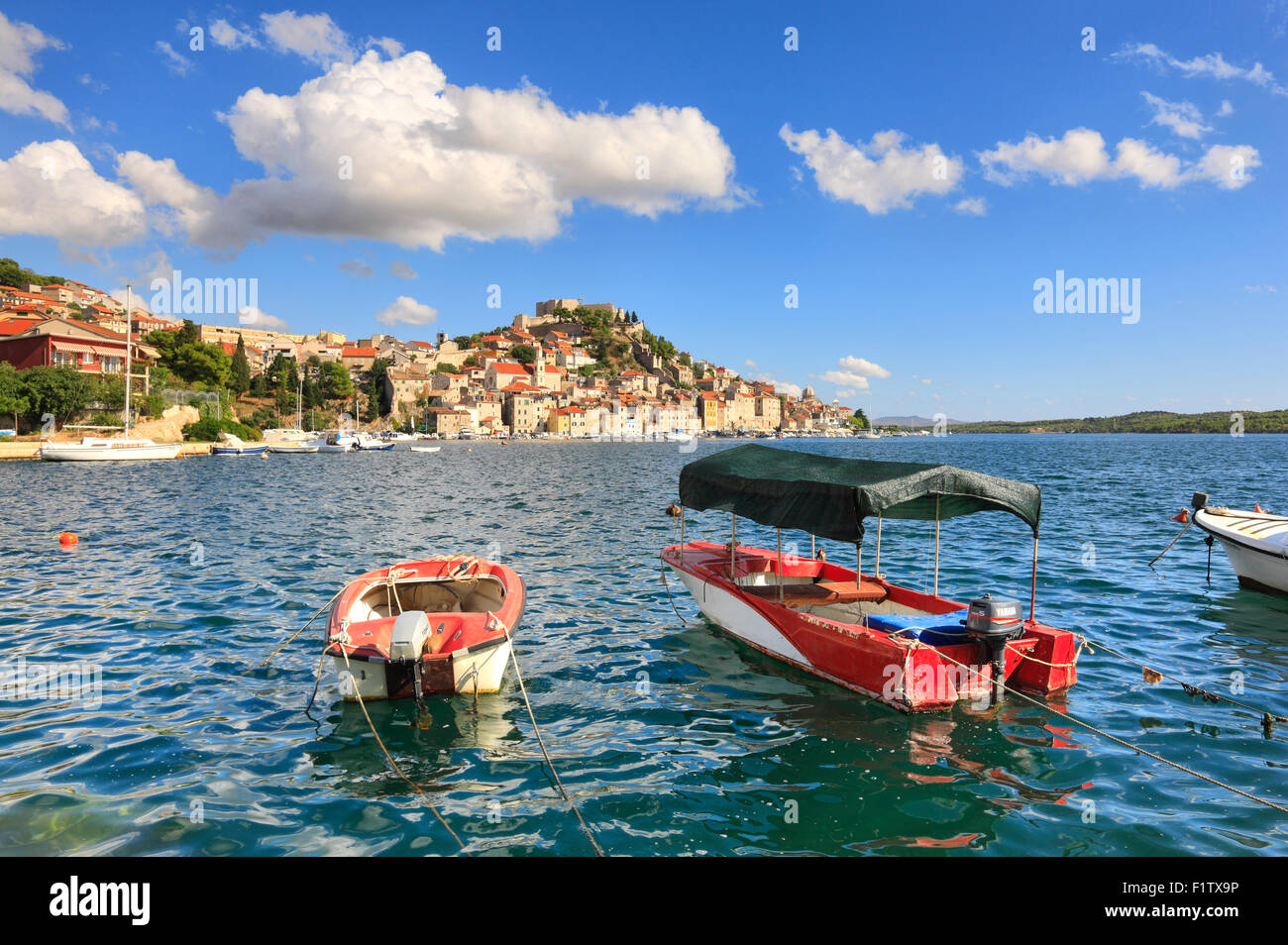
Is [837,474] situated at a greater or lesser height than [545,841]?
greater

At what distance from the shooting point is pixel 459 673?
8.53m

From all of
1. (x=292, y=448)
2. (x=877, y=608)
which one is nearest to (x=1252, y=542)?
(x=877, y=608)

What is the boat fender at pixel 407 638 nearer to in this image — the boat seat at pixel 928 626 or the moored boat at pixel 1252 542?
the boat seat at pixel 928 626

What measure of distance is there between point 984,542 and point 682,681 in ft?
52.6

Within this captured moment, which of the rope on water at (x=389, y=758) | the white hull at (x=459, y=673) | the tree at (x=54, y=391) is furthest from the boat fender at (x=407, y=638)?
the tree at (x=54, y=391)

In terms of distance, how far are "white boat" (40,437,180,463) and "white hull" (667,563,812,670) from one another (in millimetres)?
52889

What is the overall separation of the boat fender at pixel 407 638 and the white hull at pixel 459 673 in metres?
0.30

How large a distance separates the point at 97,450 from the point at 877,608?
5643 cm

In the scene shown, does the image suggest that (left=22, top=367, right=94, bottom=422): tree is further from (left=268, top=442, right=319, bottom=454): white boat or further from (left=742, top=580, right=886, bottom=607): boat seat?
(left=742, top=580, right=886, bottom=607): boat seat

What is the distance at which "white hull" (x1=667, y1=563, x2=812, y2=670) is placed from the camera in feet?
32.6
